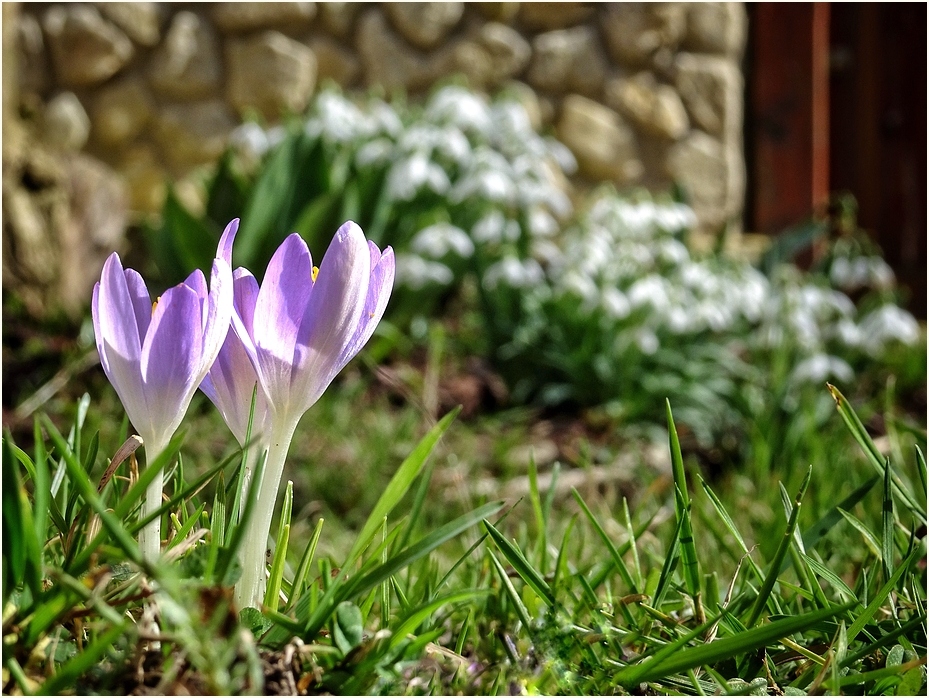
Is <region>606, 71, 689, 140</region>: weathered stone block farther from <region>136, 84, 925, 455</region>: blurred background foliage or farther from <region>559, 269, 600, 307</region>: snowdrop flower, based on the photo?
<region>559, 269, 600, 307</region>: snowdrop flower

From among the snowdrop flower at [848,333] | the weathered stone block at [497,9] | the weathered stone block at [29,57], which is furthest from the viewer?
the weathered stone block at [497,9]

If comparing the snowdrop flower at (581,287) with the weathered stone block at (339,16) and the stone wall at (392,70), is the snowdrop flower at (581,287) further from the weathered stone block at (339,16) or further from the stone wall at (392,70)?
the weathered stone block at (339,16)

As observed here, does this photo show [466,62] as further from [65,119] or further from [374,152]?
[65,119]

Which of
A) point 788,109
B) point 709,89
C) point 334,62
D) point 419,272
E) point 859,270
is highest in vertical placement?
point 334,62

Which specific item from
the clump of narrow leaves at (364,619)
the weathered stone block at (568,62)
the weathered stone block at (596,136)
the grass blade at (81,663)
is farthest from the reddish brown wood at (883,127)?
the grass blade at (81,663)

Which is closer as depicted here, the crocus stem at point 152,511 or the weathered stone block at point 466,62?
the crocus stem at point 152,511

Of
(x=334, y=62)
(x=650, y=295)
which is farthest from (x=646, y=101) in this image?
(x=650, y=295)
